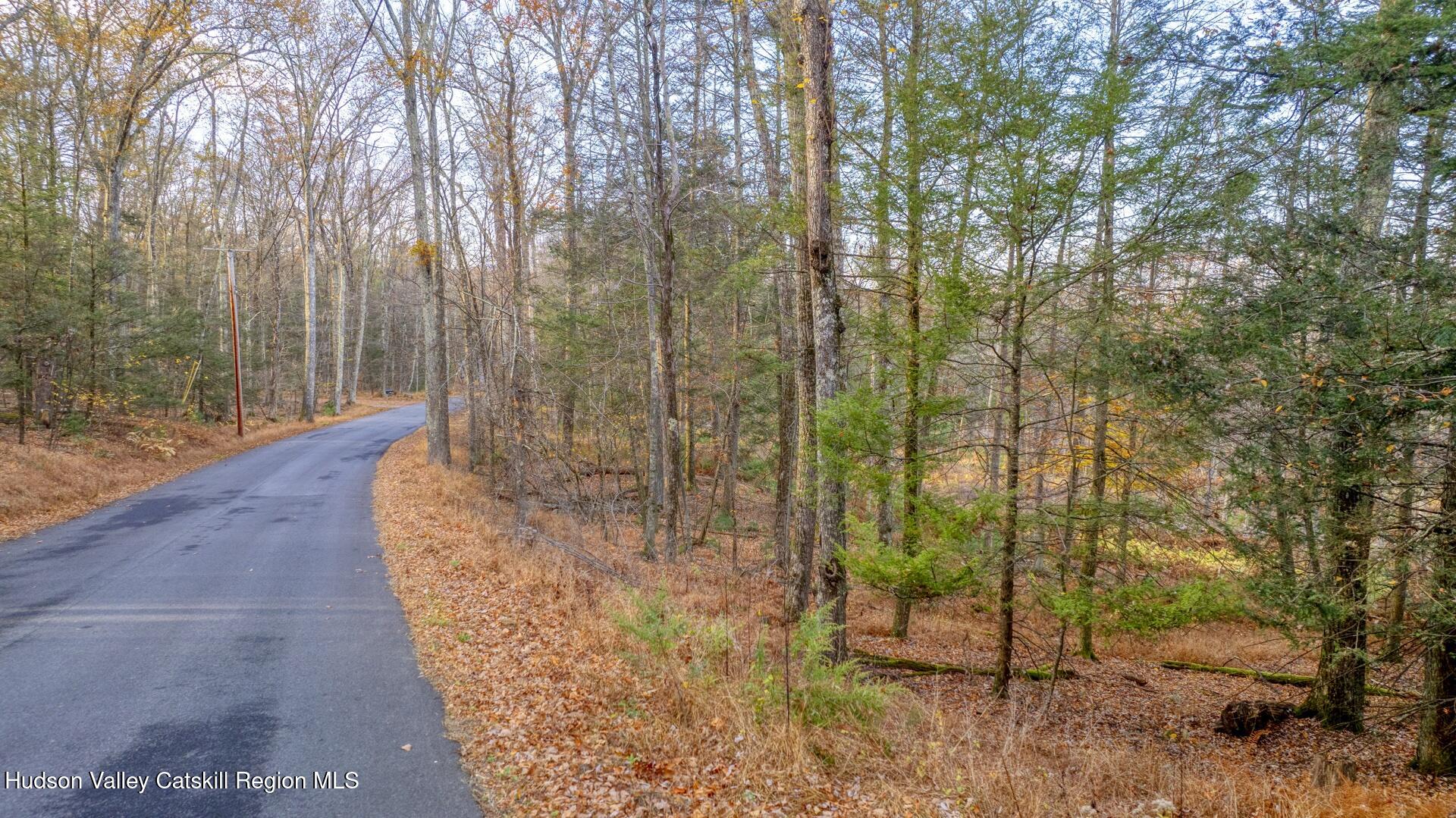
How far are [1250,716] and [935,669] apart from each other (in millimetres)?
3721

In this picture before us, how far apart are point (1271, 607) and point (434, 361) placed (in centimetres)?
1667

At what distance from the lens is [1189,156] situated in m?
6.19

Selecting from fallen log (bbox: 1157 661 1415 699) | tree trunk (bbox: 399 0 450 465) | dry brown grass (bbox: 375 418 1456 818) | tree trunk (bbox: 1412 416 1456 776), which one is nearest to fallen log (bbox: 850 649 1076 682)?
dry brown grass (bbox: 375 418 1456 818)

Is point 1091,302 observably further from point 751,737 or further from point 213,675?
point 213,675

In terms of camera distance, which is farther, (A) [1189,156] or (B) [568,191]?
(B) [568,191]

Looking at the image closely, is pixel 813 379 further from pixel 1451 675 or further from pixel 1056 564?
pixel 1451 675

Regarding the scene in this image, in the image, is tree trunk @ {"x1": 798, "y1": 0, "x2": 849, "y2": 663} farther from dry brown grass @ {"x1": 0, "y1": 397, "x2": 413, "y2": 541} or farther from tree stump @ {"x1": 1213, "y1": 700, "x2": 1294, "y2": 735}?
dry brown grass @ {"x1": 0, "y1": 397, "x2": 413, "y2": 541}

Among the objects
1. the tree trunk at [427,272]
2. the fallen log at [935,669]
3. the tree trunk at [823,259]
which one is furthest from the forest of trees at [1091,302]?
the tree trunk at [427,272]

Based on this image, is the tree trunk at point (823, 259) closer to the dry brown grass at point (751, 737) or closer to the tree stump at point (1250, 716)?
the dry brown grass at point (751, 737)

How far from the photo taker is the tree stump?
25.1ft

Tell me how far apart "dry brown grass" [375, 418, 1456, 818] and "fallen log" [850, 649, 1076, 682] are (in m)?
0.21

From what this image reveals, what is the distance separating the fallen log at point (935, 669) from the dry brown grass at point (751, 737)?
0.21 meters

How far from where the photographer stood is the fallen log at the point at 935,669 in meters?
9.03

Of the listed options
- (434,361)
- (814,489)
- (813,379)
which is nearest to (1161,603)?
(814,489)
